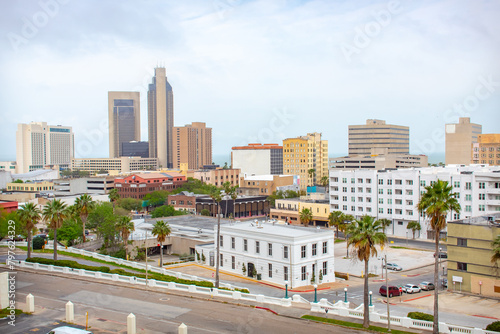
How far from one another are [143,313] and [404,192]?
77254 mm

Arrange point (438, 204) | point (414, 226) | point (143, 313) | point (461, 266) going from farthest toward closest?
point (414, 226) < point (461, 266) < point (143, 313) < point (438, 204)

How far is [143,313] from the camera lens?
40.0m

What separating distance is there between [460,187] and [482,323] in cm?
5835

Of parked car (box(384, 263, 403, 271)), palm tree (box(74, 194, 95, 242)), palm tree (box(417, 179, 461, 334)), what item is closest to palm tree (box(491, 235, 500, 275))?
palm tree (box(417, 179, 461, 334))

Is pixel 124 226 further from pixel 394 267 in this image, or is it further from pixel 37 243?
pixel 394 267

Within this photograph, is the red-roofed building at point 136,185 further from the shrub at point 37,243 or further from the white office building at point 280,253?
the white office building at point 280,253

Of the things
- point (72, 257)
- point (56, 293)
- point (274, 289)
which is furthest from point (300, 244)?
point (72, 257)

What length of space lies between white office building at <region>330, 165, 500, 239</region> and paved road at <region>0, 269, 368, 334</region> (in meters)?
54.0

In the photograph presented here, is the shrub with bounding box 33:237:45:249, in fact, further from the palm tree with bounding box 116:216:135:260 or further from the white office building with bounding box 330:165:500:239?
the white office building with bounding box 330:165:500:239

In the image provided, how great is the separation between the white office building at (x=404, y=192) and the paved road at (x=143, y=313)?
53993mm

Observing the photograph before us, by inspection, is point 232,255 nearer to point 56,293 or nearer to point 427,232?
point 56,293

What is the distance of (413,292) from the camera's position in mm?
57844

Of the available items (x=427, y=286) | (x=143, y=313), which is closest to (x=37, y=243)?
(x=143, y=313)

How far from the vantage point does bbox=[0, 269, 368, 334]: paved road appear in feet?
117
